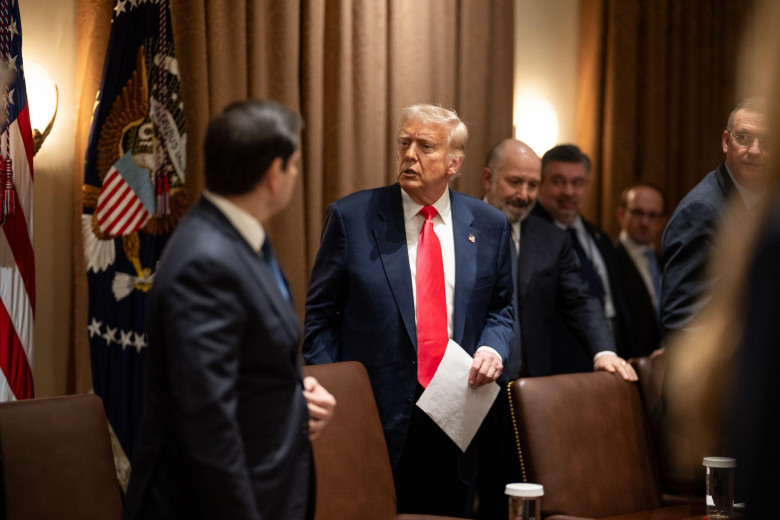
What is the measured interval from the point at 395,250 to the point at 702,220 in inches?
39.1

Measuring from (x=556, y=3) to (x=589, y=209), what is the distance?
1.33 metres

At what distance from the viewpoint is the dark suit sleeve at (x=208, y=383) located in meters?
1.51

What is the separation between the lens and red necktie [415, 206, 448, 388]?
296 centimetres

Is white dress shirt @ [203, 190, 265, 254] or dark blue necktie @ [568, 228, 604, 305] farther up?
white dress shirt @ [203, 190, 265, 254]

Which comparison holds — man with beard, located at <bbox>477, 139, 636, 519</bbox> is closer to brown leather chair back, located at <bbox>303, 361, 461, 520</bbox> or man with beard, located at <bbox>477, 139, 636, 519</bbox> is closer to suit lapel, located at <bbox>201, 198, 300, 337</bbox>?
brown leather chair back, located at <bbox>303, 361, 461, 520</bbox>

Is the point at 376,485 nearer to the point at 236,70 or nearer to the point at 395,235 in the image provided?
the point at 395,235

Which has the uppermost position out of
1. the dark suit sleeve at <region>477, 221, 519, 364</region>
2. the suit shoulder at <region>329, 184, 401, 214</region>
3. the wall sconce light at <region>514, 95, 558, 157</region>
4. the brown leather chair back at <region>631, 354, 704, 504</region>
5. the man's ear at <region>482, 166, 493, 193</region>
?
the wall sconce light at <region>514, 95, 558, 157</region>

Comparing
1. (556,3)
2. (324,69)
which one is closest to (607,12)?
(556,3)

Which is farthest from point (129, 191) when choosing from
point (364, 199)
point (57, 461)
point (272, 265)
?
point (272, 265)

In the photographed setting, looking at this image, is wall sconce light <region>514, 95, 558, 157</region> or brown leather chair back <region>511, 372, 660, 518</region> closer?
brown leather chair back <region>511, 372, 660, 518</region>

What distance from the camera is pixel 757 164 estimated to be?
2822 millimetres

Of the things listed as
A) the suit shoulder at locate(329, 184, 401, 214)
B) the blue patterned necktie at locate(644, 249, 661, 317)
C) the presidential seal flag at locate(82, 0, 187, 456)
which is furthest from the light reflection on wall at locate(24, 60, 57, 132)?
the blue patterned necktie at locate(644, 249, 661, 317)

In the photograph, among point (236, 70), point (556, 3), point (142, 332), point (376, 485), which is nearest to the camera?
point (376, 485)

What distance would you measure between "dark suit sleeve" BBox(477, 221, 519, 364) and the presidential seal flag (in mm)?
1429
